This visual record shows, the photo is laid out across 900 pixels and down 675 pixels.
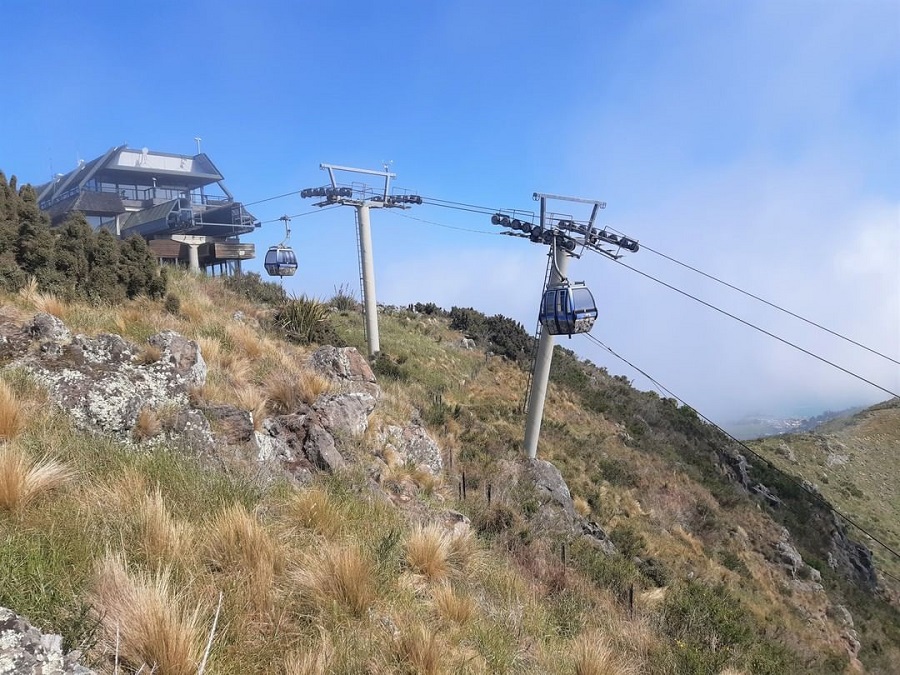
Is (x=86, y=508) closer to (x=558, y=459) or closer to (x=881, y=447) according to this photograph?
(x=558, y=459)

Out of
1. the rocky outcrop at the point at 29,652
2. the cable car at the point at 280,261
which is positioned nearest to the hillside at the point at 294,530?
the rocky outcrop at the point at 29,652


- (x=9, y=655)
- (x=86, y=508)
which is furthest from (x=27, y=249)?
(x=9, y=655)

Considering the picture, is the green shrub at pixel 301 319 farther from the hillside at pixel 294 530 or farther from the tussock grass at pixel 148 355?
the tussock grass at pixel 148 355

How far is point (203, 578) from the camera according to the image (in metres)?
2.97

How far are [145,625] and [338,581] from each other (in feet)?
3.86

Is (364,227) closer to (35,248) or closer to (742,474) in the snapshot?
(35,248)

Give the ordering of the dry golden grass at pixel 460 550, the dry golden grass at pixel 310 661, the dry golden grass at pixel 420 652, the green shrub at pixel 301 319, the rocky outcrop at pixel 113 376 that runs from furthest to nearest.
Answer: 1. the green shrub at pixel 301 319
2. the rocky outcrop at pixel 113 376
3. the dry golden grass at pixel 460 550
4. the dry golden grass at pixel 420 652
5. the dry golden grass at pixel 310 661

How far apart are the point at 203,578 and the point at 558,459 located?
14.4 metres

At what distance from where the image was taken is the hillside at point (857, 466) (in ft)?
105

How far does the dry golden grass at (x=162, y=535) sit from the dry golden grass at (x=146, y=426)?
7.15 ft

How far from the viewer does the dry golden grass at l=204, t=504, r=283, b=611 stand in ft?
9.91

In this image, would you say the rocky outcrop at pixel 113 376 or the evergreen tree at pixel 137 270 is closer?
the rocky outcrop at pixel 113 376

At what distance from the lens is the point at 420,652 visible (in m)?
2.84

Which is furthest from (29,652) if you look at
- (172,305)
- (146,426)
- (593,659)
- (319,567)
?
(172,305)
